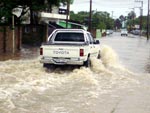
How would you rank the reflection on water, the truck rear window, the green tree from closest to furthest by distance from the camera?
1. the reflection on water
2. the truck rear window
3. the green tree

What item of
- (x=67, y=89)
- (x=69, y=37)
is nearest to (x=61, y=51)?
(x=69, y=37)

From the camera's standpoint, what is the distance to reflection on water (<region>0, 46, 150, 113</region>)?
32.7 feet

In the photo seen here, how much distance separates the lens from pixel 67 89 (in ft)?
41.9

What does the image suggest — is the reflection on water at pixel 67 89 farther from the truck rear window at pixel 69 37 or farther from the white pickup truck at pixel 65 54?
the truck rear window at pixel 69 37


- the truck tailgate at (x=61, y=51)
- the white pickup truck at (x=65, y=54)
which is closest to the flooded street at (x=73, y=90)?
the white pickup truck at (x=65, y=54)

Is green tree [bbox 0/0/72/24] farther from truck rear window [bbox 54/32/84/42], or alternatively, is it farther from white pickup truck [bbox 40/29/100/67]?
white pickup truck [bbox 40/29/100/67]

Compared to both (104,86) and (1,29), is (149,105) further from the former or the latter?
(1,29)

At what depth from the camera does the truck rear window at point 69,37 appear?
18750 millimetres

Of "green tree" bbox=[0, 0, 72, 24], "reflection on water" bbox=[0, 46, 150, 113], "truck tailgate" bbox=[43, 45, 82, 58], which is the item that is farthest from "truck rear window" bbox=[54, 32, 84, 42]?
"green tree" bbox=[0, 0, 72, 24]

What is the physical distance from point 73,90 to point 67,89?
262 millimetres

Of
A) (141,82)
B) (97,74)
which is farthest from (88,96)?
(97,74)

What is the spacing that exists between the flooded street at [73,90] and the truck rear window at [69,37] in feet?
4.55

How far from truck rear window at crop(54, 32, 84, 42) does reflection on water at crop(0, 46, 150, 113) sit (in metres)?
1.31

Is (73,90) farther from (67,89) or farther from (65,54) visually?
(65,54)
